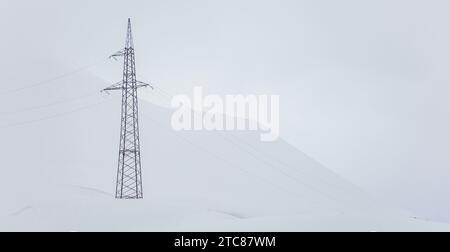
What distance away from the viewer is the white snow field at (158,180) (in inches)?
1241

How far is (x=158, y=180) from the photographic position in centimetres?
10950

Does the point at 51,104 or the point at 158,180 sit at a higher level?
the point at 51,104

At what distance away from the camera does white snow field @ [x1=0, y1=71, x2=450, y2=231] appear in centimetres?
3153

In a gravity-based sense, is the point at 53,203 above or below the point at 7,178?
below

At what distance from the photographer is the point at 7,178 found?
78.9 meters

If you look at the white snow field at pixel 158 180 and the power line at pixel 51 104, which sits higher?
the power line at pixel 51 104

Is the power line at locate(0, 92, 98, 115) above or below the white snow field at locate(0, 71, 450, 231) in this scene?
above

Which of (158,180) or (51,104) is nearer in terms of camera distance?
(158,180)

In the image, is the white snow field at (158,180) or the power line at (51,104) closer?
the white snow field at (158,180)

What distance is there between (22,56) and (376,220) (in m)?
113

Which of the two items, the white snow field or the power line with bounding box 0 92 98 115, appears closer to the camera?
the white snow field
